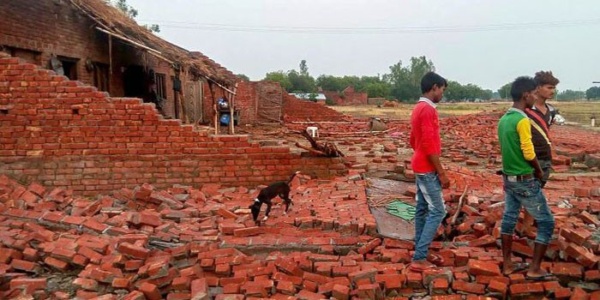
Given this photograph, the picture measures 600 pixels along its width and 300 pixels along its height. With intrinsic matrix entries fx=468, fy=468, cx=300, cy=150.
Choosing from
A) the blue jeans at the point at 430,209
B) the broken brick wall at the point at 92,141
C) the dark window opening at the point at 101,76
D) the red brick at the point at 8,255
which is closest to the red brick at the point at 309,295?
the blue jeans at the point at 430,209

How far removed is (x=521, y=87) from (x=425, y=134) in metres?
0.84

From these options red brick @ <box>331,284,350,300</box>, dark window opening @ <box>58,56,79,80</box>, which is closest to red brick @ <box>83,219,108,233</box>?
red brick @ <box>331,284,350,300</box>

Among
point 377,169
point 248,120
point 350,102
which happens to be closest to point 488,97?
point 350,102

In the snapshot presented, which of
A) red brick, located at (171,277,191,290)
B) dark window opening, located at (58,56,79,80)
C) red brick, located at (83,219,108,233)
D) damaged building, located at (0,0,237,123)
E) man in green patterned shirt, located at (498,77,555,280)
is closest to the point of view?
man in green patterned shirt, located at (498,77,555,280)

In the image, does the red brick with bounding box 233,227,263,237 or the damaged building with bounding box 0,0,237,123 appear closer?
the red brick with bounding box 233,227,263,237

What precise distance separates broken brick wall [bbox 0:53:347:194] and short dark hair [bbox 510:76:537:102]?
3884 mm

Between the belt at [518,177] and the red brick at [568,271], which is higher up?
the belt at [518,177]

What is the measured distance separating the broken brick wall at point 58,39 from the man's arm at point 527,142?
7332 millimetres

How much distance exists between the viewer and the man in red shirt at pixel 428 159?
3.84 meters

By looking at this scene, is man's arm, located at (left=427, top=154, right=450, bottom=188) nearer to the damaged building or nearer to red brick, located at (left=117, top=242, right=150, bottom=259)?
red brick, located at (left=117, top=242, right=150, bottom=259)

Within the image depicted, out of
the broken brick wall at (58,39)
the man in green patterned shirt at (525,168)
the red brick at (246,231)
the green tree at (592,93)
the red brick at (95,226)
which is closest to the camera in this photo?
the man in green patterned shirt at (525,168)

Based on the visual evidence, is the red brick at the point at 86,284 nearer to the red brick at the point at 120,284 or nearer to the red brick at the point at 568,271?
the red brick at the point at 120,284

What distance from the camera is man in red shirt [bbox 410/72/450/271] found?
384 cm

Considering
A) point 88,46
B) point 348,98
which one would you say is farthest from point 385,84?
point 88,46
